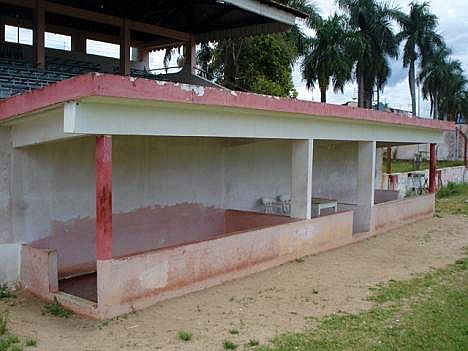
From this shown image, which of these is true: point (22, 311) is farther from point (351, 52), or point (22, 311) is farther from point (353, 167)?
point (351, 52)

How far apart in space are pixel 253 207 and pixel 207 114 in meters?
5.29

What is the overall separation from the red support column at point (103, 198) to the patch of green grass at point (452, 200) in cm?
1401

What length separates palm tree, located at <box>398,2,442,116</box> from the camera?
1874 inches

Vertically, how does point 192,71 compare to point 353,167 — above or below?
above

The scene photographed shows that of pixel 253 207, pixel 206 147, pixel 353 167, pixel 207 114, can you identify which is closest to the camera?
pixel 207 114

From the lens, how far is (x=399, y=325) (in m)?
5.96

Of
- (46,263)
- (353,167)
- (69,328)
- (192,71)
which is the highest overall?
(192,71)

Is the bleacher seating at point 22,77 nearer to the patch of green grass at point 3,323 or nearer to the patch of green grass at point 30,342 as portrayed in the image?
the patch of green grass at point 3,323

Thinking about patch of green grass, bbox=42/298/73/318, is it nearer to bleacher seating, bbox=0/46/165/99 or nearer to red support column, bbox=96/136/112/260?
red support column, bbox=96/136/112/260

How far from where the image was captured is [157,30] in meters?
15.6

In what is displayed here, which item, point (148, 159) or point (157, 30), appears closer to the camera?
point (148, 159)

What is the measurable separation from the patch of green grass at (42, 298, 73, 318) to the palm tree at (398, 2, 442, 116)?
150ft

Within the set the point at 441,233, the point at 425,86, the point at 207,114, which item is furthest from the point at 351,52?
the point at 207,114

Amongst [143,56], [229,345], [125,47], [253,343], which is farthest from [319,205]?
[143,56]
